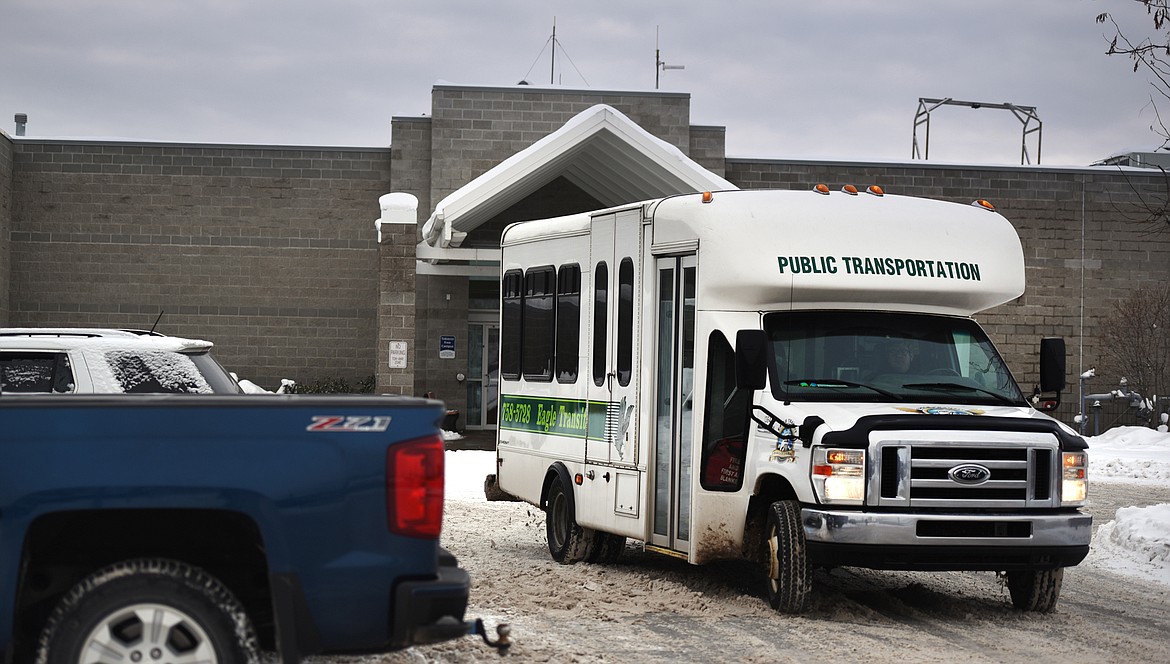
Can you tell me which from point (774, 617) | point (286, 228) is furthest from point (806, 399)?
point (286, 228)

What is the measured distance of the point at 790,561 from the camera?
9.51 m

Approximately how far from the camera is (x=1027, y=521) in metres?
9.41

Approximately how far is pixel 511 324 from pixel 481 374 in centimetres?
1733

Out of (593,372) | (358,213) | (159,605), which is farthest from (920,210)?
(358,213)

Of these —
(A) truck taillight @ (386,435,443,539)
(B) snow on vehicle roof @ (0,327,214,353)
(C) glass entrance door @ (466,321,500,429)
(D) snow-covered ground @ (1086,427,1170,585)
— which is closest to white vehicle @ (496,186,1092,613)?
(D) snow-covered ground @ (1086,427,1170,585)

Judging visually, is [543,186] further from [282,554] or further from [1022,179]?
[282,554]

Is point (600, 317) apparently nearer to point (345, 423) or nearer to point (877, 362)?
point (877, 362)

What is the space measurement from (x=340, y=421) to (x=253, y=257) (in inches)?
1082

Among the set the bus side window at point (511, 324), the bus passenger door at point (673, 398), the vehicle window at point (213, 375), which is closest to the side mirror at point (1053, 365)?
the bus passenger door at point (673, 398)

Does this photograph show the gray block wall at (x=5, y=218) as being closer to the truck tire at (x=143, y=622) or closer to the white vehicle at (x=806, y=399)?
the white vehicle at (x=806, y=399)

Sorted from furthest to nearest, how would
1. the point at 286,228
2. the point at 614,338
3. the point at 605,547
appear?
1. the point at 286,228
2. the point at 605,547
3. the point at 614,338

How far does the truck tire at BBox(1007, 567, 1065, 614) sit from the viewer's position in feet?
33.0

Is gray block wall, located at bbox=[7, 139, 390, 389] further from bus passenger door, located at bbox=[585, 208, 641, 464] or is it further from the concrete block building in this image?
bus passenger door, located at bbox=[585, 208, 641, 464]

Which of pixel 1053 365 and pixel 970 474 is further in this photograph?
pixel 1053 365
